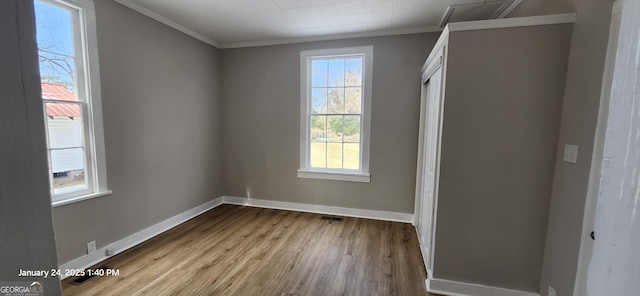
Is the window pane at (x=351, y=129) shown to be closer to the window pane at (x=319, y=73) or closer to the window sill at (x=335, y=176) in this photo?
the window sill at (x=335, y=176)

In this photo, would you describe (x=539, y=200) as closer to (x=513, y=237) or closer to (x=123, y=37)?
(x=513, y=237)

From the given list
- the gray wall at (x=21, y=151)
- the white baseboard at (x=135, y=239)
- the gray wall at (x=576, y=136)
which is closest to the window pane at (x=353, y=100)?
the gray wall at (x=576, y=136)

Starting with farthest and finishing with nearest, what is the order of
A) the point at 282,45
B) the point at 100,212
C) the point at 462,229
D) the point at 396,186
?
the point at 282,45, the point at 396,186, the point at 100,212, the point at 462,229

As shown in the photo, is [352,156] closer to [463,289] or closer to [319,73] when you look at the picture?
[319,73]

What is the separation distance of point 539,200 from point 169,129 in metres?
3.80

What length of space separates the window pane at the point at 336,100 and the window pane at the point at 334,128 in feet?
0.31

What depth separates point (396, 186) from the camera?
11.4ft

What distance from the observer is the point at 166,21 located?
3.01 metres

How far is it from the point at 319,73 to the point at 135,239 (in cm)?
307

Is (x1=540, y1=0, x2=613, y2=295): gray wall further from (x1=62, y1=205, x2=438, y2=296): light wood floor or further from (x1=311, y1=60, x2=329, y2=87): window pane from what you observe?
(x1=311, y1=60, x2=329, y2=87): window pane

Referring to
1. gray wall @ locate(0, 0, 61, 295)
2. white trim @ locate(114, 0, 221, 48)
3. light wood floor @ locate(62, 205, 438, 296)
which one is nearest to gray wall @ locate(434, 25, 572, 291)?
light wood floor @ locate(62, 205, 438, 296)

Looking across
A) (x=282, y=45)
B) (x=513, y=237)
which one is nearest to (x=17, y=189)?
(x=513, y=237)

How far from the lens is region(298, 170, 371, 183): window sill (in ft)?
11.8

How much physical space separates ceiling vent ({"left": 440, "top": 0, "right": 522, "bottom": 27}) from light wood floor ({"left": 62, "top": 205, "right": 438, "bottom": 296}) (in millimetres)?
2567
